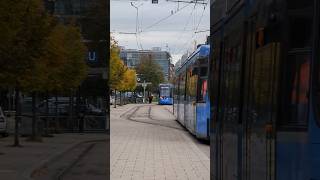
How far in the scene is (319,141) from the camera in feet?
13.1

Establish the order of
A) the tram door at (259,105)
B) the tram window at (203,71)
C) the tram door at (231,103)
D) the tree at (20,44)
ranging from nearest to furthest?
1. the tram door at (259,105)
2. the tram door at (231,103)
3. the tree at (20,44)
4. the tram window at (203,71)

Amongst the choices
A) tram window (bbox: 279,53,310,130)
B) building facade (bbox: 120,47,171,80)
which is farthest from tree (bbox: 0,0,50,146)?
building facade (bbox: 120,47,171,80)

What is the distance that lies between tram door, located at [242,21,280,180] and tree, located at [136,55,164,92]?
114986 mm

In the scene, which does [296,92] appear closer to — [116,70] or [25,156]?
[25,156]

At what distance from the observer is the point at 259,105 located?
5.43 meters

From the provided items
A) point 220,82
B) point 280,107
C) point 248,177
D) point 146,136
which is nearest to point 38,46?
point 220,82

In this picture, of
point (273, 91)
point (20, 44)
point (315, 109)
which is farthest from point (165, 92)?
point (315, 109)

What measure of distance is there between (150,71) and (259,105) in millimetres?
117077

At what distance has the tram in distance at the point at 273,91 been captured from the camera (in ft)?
13.7

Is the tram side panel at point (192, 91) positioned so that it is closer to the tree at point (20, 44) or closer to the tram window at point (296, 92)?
the tree at point (20, 44)

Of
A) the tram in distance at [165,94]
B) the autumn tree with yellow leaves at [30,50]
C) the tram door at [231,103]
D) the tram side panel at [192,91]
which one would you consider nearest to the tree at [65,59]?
the autumn tree with yellow leaves at [30,50]

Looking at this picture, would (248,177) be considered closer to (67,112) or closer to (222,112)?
(222,112)

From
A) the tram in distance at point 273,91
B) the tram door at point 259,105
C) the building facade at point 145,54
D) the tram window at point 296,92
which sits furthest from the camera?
the building facade at point 145,54

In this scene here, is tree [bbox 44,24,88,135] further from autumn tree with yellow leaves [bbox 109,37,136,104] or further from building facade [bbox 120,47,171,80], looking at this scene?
→ building facade [bbox 120,47,171,80]
